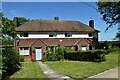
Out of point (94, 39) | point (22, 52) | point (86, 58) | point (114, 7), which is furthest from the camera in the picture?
point (114, 7)

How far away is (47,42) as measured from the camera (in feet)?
147

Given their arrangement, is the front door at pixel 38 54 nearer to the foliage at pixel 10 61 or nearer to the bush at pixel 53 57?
the bush at pixel 53 57

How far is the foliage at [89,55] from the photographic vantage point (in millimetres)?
27942

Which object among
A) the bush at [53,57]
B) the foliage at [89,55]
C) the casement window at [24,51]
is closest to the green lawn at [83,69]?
the foliage at [89,55]

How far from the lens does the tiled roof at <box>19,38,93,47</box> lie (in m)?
43.7

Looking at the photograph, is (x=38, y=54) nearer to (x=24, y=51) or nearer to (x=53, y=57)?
(x=24, y=51)

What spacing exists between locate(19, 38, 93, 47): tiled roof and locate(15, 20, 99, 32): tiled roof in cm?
178

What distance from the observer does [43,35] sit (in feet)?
147

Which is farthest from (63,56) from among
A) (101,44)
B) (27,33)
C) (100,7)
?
(100,7)

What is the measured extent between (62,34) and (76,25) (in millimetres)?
4524

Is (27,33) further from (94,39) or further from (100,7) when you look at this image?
(100,7)

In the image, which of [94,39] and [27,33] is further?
[94,39]

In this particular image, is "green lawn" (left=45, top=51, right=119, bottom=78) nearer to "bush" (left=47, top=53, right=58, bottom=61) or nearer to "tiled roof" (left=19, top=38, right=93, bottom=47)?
"bush" (left=47, top=53, right=58, bottom=61)

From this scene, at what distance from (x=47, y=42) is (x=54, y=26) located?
3840 mm
